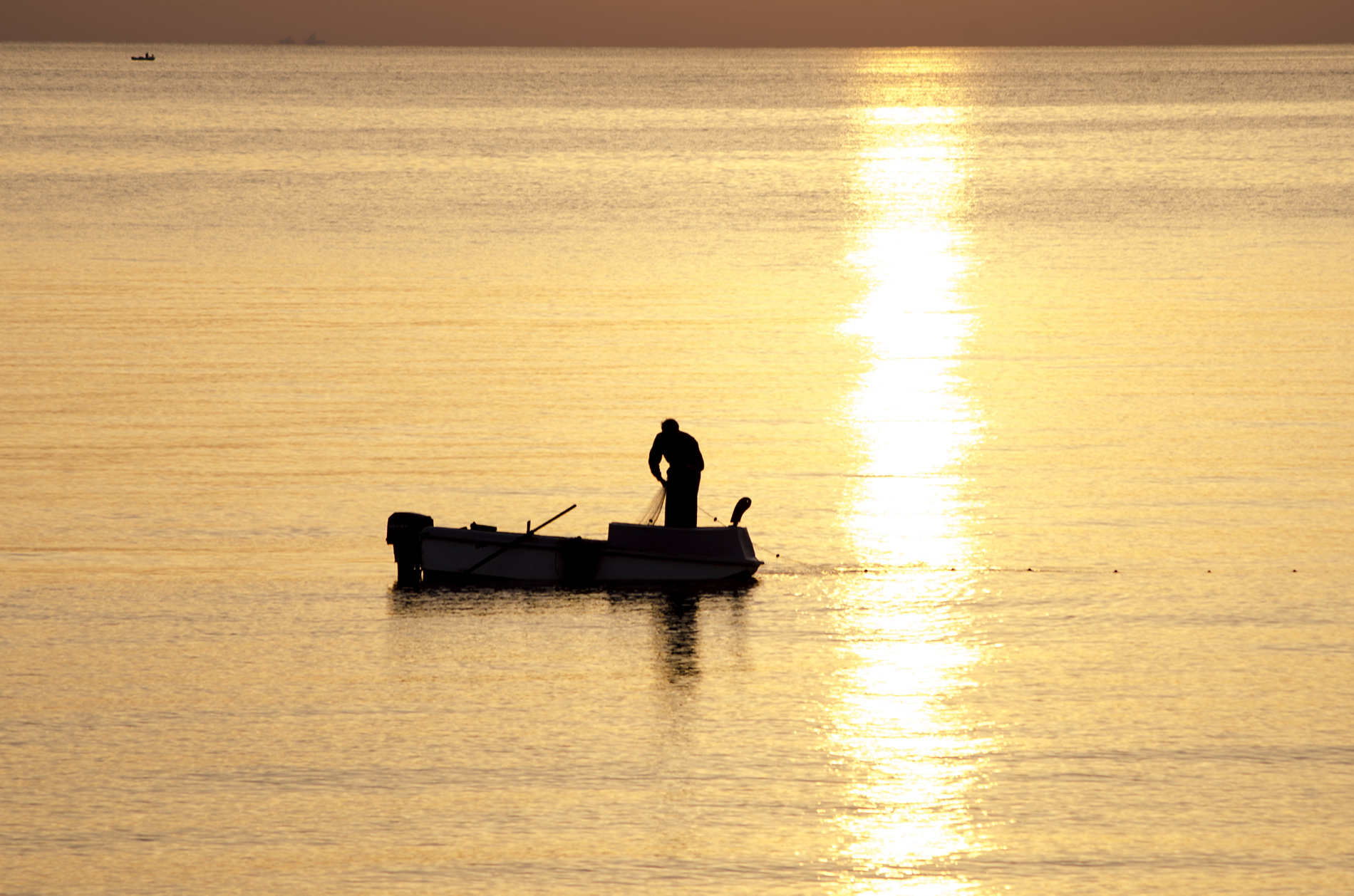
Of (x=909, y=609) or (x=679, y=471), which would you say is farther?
(x=679, y=471)

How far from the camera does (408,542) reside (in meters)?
20.7

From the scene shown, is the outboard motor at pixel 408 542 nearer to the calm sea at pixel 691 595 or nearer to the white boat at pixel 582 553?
the white boat at pixel 582 553

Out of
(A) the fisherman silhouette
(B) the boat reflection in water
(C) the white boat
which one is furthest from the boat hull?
(B) the boat reflection in water

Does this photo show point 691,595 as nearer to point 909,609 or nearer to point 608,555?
point 608,555

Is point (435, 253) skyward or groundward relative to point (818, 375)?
skyward

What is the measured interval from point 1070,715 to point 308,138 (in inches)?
4199

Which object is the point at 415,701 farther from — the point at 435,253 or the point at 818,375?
the point at 435,253

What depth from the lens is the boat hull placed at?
2047cm

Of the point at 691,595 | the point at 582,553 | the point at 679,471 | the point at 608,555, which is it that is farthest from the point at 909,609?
the point at 582,553

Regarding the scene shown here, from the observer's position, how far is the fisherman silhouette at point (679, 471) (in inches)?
811

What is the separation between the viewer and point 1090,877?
12.6m

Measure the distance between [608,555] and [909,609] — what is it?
3467mm

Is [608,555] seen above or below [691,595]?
above

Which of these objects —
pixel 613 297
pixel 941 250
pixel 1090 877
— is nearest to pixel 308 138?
pixel 941 250
